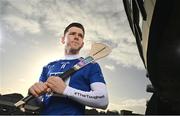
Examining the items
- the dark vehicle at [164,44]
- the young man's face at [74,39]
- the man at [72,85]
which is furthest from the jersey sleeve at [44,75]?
the dark vehicle at [164,44]

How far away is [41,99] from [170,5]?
710 mm

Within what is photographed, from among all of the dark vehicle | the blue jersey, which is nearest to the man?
the blue jersey

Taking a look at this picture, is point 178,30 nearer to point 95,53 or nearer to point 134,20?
point 95,53

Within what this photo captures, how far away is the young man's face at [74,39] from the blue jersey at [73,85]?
6 cm

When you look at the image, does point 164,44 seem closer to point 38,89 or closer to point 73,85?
point 73,85

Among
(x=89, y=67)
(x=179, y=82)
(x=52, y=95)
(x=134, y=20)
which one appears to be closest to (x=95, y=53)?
(x=89, y=67)

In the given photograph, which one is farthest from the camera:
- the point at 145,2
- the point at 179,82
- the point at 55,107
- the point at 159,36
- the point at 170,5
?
the point at 145,2

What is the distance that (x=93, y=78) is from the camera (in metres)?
1.49

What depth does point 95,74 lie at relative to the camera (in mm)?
1508

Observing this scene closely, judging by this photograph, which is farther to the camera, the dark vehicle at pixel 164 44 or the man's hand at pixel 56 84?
the dark vehicle at pixel 164 44

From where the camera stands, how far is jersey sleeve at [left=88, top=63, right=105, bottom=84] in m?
1.49

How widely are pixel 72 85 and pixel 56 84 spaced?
10 centimetres

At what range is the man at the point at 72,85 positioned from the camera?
141 centimetres

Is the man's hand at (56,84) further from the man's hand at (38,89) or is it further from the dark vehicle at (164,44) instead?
the dark vehicle at (164,44)
